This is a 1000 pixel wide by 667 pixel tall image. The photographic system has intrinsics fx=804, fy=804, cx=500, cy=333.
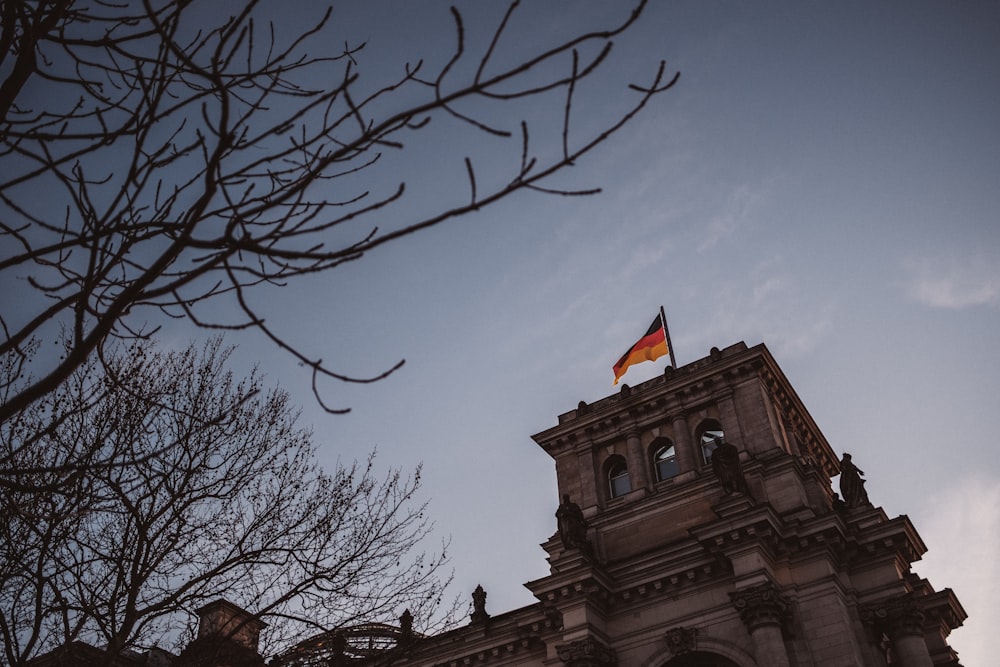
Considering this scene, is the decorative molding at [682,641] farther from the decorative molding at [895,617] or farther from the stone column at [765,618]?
the decorative molding at [895,617]

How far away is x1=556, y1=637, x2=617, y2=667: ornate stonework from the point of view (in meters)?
21.8

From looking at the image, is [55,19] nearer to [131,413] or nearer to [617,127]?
[617,127]

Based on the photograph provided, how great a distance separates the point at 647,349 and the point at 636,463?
5.04m

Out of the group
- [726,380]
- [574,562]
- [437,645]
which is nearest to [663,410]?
[726,380]

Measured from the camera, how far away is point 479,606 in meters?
26.9

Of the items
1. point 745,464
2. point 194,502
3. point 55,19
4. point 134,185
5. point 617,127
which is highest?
point 745,464

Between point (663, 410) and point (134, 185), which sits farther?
point (663, 410)

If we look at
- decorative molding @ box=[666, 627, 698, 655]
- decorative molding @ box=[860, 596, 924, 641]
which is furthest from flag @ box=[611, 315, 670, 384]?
decorative molding @ box=[860, 596, 924, 641]

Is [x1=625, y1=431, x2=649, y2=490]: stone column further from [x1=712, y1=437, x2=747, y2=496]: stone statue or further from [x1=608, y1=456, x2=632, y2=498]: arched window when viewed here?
[x1=712, y1=437, x2=747, y2=496]: stone statue

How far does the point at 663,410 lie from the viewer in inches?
1103

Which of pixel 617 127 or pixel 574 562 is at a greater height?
pixel 574 562

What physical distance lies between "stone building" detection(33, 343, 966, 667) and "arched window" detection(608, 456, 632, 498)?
50 mm

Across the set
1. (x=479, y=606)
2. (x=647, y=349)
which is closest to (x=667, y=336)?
(x=647, y=349)

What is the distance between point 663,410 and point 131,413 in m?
19.2
